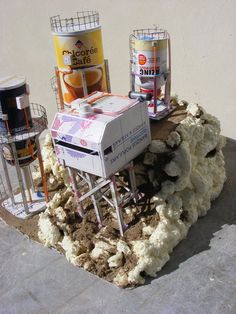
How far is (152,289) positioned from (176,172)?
6.02ft

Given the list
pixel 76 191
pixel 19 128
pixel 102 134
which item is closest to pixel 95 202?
pixel 76 191

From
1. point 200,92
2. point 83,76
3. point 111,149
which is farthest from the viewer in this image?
point 200,92

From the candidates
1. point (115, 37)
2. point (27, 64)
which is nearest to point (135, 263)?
point (115, 37)

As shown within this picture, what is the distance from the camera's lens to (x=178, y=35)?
8.70m

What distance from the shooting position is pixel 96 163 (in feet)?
19.2

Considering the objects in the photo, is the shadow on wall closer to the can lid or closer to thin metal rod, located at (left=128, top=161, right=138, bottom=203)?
thin metal rod, located at (left=128, top=161, right=138, bottom=203)

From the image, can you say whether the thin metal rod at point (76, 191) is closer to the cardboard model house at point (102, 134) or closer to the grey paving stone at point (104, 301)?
the cardboard model house at point (102, 134)

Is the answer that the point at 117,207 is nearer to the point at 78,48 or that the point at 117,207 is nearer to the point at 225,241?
the point at 225,241

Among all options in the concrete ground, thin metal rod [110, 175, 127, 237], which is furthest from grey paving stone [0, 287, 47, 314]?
thin metal rod [110, 175, 127, 237]

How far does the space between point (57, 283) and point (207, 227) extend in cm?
254

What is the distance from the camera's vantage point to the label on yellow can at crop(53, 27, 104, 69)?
696 centimetres

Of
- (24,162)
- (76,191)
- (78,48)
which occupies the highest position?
(78,48)

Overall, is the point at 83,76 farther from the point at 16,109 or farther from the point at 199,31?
the point at 199,31

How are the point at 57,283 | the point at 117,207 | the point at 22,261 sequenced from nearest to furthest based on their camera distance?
the point at 57,283, the point at 117,207, the point at 22,261
